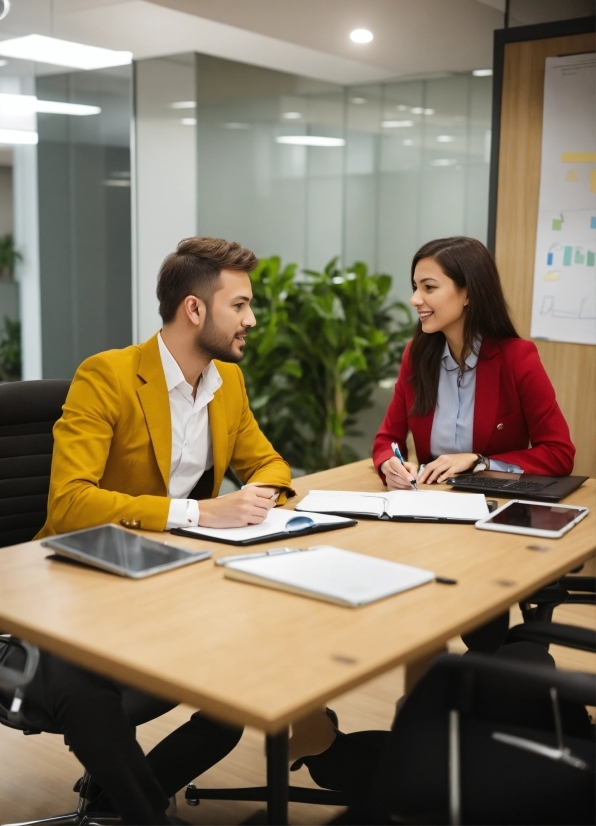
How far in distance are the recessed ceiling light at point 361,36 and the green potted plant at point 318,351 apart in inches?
52.4

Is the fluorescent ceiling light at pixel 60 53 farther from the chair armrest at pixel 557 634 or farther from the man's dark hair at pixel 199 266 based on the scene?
the chair armrest at pixel 557 634

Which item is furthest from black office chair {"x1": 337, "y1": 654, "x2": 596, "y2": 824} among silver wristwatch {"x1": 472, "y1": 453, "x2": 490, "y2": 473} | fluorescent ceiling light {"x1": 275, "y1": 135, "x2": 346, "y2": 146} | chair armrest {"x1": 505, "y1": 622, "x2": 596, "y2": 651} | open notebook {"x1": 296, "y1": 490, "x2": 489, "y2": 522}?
fluorescent ceiling light {"x1": 275, "y1": 135, "x2": 346, "y2": 146}

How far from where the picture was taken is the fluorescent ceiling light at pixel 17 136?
3.63m

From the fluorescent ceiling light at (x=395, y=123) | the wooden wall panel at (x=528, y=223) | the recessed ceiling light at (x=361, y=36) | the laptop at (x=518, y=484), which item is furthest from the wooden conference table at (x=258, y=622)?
the fluorescent ceiling light at (x=395, y=123)

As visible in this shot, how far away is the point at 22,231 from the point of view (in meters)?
A: 3.84

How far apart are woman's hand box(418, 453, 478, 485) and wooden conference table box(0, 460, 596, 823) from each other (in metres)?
0.60

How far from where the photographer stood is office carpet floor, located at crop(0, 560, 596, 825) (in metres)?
2.45

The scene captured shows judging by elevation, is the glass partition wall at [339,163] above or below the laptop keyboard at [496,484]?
above

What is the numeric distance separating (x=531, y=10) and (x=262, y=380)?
2.56 metres

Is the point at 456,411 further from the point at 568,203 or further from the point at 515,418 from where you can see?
A: the point at 568,203

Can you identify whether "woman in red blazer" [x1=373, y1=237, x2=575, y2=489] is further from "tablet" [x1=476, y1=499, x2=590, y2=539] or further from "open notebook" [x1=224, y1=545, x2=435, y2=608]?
"open notebook" [x1=224, y1=545, x2=435, y2=608]

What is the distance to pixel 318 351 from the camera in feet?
18.7

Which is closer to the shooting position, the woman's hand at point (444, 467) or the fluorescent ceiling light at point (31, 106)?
the woman's hand at point (444, 467)

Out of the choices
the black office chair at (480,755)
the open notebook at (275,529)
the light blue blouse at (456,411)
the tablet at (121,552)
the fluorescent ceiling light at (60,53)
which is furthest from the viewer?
the fluorescent ceiling light at (60,53)
